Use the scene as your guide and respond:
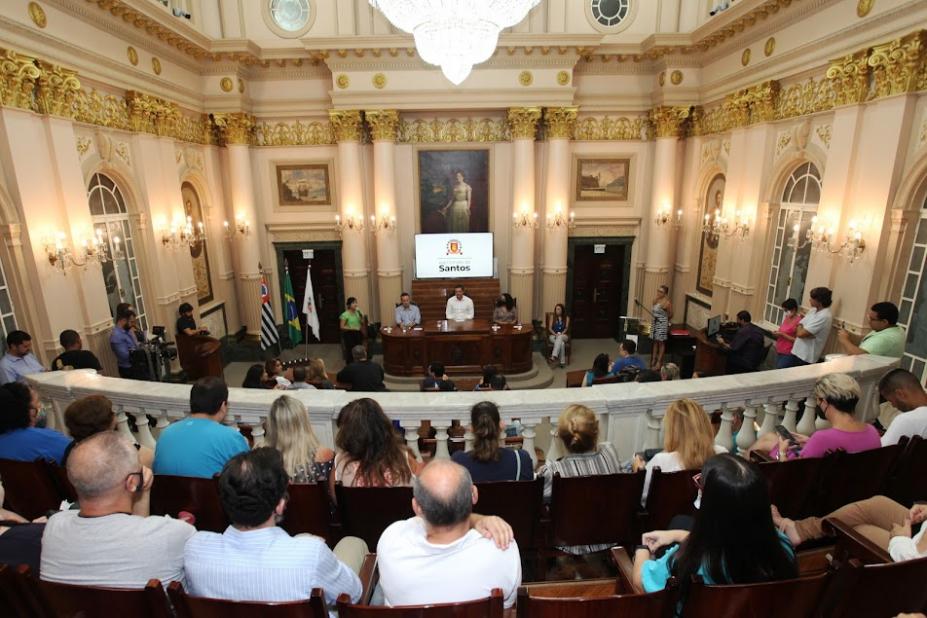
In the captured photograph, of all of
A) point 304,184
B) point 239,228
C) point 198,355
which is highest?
point 304,184

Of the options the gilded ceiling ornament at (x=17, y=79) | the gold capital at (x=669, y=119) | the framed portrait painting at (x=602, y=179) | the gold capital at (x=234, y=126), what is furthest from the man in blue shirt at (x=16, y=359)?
the gold capital at (x=669, y=119)

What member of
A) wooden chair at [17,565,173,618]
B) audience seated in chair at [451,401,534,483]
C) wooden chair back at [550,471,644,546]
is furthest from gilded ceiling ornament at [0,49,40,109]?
wooden chair back at [550,471,644,546]

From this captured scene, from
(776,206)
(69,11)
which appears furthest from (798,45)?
(69,11)

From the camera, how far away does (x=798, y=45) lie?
23.3 feet

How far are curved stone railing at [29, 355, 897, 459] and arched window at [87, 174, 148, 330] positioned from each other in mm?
4531

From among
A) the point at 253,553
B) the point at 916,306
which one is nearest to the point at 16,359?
the point at 253,553

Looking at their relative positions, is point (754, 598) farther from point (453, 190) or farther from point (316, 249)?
point (316, 249)

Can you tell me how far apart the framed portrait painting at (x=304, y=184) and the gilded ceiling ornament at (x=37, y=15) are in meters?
5.07

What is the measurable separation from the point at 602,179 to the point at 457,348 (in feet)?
17.7

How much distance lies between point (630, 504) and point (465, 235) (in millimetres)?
8926

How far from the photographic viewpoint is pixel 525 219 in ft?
35.5

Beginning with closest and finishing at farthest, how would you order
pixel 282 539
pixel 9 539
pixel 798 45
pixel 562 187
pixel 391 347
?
pixel 282 539 < pixel 9 539 < pixel 798 45 < pixel 391 347 < pixel 562 187

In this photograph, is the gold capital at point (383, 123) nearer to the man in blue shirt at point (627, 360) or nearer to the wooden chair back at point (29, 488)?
the man in blue shirt at point (627, 360)

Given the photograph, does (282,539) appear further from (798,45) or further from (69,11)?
(798,45)
